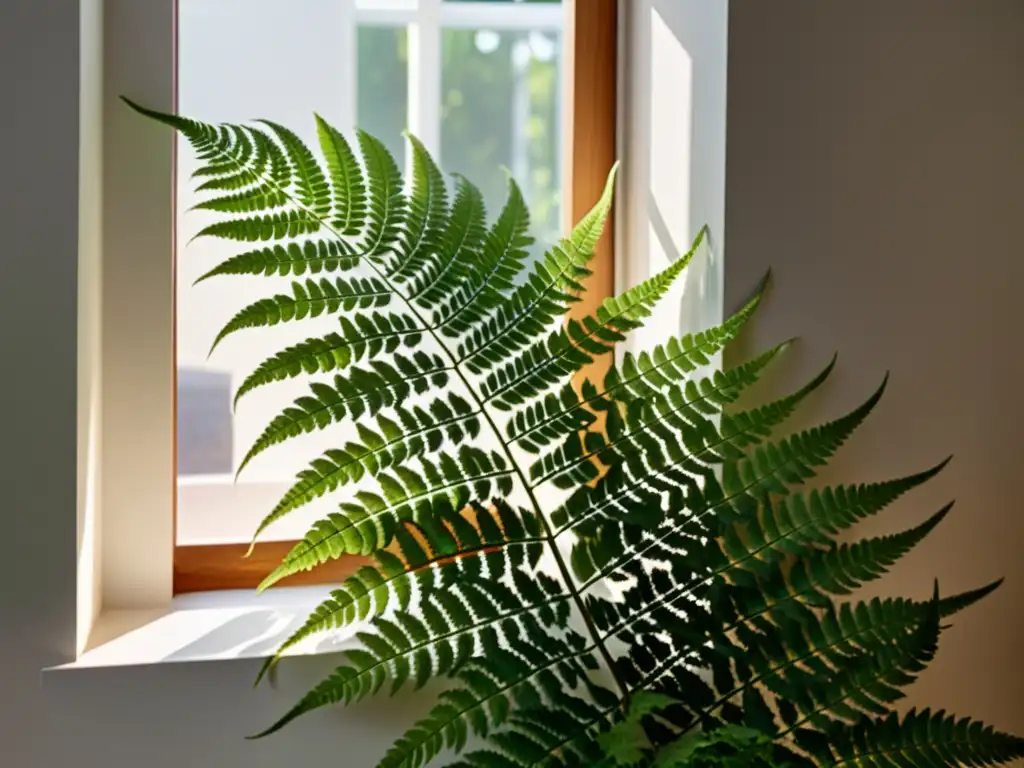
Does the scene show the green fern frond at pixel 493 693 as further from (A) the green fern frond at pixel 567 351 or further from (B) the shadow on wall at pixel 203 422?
(B) the shadow on wall at pixel 203 422

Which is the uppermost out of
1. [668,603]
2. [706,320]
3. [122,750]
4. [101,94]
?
[101,94]

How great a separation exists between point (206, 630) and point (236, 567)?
0.49 feet

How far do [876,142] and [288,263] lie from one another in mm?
626

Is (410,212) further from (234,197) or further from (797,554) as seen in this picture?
(797,554)

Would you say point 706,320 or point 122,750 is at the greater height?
point 706,320

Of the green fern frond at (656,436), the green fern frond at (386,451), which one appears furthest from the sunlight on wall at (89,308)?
the green fern frond at (656,436)

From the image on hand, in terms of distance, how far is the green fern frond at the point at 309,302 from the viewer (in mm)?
952

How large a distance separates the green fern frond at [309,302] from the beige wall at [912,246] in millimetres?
368

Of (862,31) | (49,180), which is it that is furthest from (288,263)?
(862,31)

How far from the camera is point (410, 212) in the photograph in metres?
1.00

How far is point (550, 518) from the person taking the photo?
0.97 metres

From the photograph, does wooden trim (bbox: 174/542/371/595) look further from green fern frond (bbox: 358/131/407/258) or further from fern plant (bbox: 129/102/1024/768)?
green fern frond (bbox: 358/131/407/258)

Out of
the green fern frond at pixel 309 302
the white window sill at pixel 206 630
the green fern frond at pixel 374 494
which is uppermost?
the green fern frond at pixel 309 302

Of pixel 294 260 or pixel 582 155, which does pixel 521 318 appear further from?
pixel 582 155
